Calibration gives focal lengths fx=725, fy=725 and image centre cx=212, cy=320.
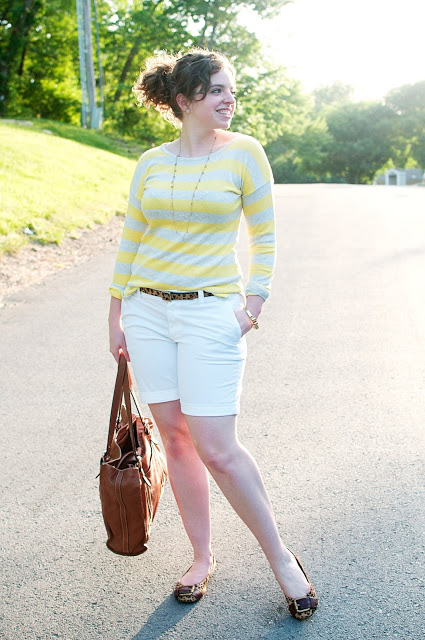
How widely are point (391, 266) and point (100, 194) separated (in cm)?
687

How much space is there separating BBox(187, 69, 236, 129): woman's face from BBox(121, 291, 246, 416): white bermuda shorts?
2.02 feet

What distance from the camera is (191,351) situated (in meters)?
2.52

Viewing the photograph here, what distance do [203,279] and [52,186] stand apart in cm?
1212

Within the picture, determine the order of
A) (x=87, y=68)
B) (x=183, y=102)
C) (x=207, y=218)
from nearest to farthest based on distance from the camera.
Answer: (x=207, y=218), (x=183, y=102), (x=87, y=68)

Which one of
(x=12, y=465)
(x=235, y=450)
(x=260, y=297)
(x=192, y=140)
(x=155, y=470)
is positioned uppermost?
(x=192, y=140)

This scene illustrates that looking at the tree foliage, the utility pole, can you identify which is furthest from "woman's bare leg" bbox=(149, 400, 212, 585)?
the tree foliage

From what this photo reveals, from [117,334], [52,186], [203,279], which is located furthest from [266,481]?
[52,186]

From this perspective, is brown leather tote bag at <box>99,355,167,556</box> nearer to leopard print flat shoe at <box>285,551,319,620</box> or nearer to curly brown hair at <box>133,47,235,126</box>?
leopard print flat shoe at <box>285,551,319,620</box>

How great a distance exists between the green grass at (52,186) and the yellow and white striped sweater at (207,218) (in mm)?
6929

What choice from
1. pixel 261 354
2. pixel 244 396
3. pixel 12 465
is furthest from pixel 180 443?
pixel 261 354

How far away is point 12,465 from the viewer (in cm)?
402

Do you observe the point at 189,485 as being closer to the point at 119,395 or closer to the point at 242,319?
the point at 119,395

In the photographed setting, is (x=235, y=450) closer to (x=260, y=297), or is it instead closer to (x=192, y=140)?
(x=260, y=297)

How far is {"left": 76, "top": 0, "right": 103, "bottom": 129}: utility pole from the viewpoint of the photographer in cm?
2638
